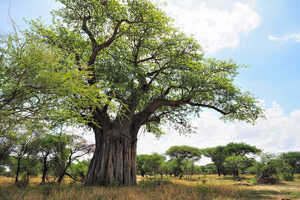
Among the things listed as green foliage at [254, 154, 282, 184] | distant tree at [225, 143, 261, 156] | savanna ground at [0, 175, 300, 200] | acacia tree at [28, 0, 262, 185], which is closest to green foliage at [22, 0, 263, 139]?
acacia tree at [28, 0, 262, 185]

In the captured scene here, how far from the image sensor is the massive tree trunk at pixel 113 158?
11539 millimetres

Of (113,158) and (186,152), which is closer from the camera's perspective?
(113,158)

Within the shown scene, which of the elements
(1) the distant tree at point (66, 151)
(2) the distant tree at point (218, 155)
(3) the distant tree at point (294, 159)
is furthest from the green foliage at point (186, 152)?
(1) the distant tree at point (66, 151)

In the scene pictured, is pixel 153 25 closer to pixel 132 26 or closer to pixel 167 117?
pixel 132 26

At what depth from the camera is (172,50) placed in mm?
11125

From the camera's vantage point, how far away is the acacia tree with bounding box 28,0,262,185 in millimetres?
9836

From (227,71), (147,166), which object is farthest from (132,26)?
(147,166)

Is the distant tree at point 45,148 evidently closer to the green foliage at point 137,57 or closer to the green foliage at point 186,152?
the green foliage at point 137,57

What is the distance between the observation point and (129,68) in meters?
9.43

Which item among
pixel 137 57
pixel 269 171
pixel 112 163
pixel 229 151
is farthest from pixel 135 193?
pixel 229 151

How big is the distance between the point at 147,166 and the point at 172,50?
89.0 ft

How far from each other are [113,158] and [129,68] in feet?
19.2

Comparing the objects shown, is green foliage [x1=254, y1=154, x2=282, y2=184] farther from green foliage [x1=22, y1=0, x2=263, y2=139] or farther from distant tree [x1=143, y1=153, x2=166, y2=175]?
distant tree [x1=143, y1=153, x2=166, y2=175]

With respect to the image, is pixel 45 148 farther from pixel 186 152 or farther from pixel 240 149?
pixel 240 149
